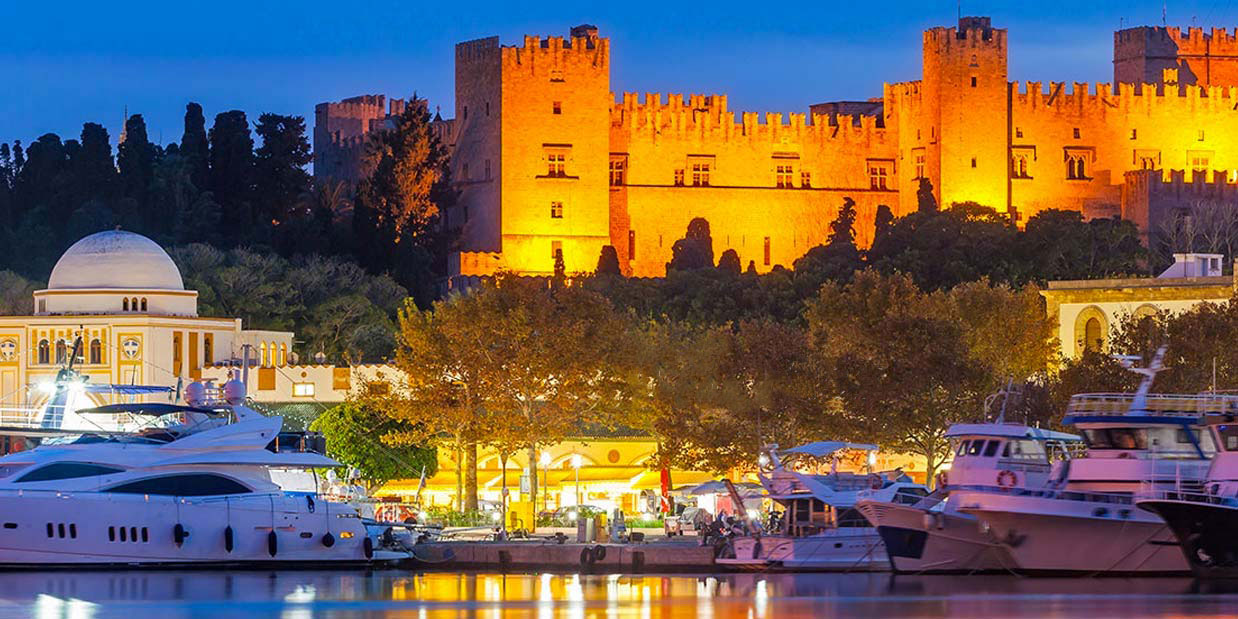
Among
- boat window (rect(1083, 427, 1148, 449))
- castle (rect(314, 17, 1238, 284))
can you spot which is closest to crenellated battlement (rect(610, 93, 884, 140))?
castle (rect(314, 17, 1238, 284))

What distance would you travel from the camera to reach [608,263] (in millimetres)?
113938

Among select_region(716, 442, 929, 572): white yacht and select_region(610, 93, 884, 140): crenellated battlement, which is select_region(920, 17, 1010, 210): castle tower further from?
select_region(716, 442, 929, 572): white yacht

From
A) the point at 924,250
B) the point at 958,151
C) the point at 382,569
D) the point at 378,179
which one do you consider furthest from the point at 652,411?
the point at 958,151

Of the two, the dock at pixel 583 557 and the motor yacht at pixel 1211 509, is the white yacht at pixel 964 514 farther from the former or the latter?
the dock at pixel 583 557

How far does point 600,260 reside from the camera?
377ft

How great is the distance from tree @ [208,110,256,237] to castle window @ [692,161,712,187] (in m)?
19.1

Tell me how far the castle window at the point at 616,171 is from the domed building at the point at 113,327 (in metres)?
40.3

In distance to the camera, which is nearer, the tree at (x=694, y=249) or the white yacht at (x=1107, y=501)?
the white yacht at (x=1107, y=501)

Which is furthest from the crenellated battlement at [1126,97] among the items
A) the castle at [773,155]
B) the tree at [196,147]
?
the tree at [196,147]

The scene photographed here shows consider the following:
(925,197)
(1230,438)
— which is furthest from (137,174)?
(1230,438)

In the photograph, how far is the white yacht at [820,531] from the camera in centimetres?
5406

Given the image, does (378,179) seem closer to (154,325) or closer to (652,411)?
(154,325)

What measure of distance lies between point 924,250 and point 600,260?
1680 centimetres

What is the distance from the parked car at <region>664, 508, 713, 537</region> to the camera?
5821cm
